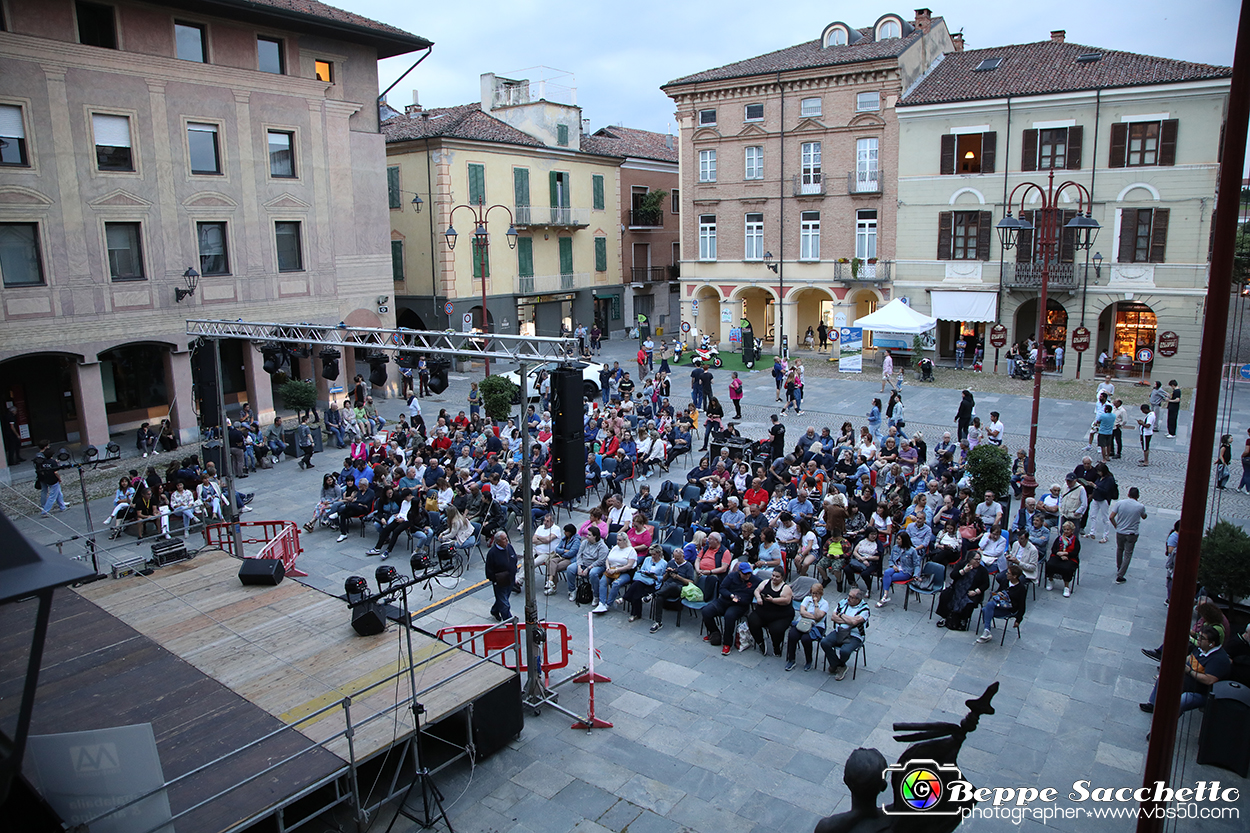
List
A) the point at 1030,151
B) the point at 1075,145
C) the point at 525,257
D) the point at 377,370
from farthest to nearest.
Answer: the point at 525,257 < the point at 1030,151 < the point at 1075,145 < the point at 377,370

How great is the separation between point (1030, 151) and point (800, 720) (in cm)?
2811

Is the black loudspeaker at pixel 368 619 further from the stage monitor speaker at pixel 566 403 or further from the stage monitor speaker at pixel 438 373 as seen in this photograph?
the stage monitor speaker at pixel 438 373

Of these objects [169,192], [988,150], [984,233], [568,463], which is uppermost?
[988,150]

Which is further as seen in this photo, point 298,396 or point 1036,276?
point 1036,276

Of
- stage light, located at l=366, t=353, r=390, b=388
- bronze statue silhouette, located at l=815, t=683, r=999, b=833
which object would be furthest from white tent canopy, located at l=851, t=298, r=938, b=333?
bronze statue silhouette, located at l=815, t=683, r=999, b=833

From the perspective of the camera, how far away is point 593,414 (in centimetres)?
2223

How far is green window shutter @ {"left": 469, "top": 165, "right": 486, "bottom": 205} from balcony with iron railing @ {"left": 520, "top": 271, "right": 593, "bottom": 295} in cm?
435

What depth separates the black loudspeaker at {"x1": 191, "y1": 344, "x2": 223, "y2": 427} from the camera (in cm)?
1756

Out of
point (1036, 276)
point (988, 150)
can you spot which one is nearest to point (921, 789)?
point (1036, 276)

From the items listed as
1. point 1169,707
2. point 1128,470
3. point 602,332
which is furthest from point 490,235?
point 1169,707

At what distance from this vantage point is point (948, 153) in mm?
32719

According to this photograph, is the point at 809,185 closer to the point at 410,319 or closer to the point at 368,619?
the point at 410,319

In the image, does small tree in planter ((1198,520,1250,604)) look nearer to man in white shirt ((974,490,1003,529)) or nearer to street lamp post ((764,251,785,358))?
man in white shirt ((974,490,1003,529))

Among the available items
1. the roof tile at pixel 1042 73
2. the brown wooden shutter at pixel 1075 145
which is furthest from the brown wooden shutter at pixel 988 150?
the brown wooden shutter at pixel 1075 145
